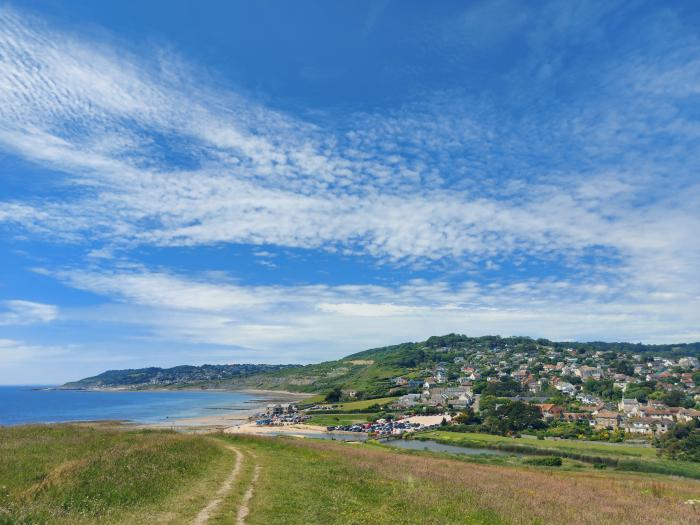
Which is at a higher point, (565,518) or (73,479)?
(73,479)

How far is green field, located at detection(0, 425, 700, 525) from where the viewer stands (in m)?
14.5

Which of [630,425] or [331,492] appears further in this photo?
[630,425]

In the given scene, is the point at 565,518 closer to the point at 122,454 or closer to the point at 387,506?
the point at 387,506

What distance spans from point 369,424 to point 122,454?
86.3 meters

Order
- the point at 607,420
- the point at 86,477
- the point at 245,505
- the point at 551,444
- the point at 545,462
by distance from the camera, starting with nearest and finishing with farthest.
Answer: the point at 245,505 → the point at 86,477 → the point at 545,462 → the point at 551,444 → the point at 607,420

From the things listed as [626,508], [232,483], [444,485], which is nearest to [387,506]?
[444,485]

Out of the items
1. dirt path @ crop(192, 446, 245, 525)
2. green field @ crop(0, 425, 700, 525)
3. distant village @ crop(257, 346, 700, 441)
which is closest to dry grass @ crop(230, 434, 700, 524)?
green field @ crop(0, 425, 700, 525)

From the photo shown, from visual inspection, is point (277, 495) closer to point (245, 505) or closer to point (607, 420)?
point (245, 505)

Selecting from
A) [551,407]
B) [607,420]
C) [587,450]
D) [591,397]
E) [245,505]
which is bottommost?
[587,450]

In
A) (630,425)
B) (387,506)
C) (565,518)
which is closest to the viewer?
(565,518)

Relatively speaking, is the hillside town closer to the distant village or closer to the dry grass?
the distant village

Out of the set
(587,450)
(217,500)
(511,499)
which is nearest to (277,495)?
(217,500)

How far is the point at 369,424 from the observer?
103188mm

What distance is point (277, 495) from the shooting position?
17.8 metres
